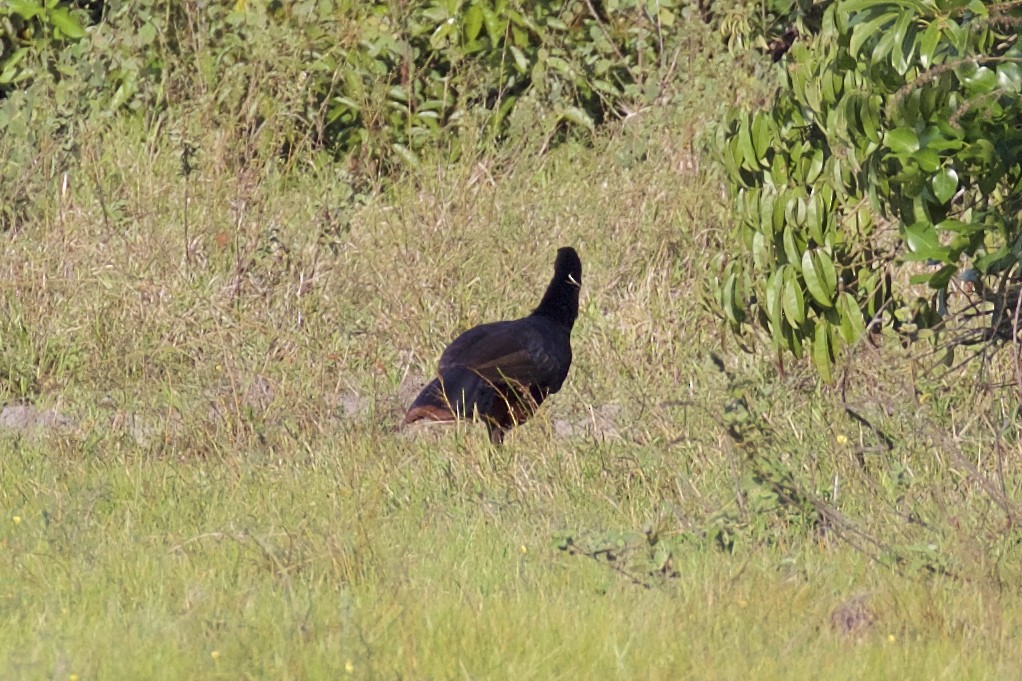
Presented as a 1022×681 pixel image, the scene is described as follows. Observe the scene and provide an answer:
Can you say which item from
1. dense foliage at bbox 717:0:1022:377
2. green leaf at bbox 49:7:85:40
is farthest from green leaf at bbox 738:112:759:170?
green leaf at bbox 49:7:85:40

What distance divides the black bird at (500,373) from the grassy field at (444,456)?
Answer: 15 centimetres

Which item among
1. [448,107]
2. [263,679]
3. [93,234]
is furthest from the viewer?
[448,107]

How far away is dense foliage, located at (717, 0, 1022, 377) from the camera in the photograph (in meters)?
Result: 3.70

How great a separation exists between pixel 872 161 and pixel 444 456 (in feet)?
6.35

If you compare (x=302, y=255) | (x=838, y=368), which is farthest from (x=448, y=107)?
(x=838, y=368)

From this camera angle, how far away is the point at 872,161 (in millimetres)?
4102

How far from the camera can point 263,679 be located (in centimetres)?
342

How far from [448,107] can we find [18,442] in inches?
165

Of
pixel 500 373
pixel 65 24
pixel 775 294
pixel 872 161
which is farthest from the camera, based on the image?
pixel 65 24

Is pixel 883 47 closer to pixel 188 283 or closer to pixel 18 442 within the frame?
pixel 18 442

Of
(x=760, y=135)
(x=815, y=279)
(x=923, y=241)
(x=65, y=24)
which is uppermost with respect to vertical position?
(x=760, y=135)

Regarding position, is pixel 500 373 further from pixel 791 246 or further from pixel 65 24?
pixel 65 24

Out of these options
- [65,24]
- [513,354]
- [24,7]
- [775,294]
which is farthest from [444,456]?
[24,7]

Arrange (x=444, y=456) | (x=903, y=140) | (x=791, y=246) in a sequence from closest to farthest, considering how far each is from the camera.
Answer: (x=903, y=140), (x=791, y=246), (x=444, y=456)
